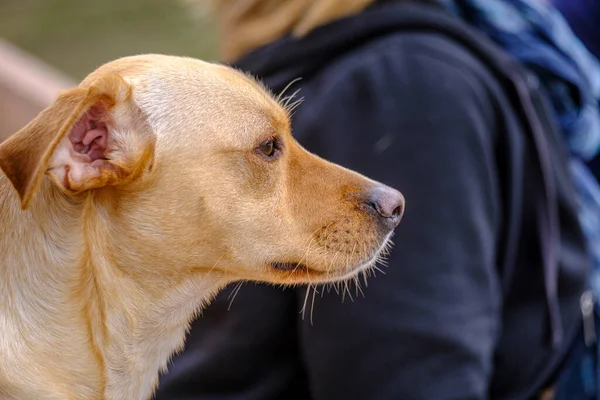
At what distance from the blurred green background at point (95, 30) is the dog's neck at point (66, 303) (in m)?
4.31

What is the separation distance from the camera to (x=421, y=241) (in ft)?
6.13

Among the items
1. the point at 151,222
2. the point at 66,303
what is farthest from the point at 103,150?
the point at 66,303

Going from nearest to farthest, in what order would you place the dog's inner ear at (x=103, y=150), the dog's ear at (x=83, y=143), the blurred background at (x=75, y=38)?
the dog's ear at (x=83, y=143) < the dog's inner ear at (x=103, y=150) < the blurred background at (x=75, y=38)

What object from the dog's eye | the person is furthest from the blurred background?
the dog's eye

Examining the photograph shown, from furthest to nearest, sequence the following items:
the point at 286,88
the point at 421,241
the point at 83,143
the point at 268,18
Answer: the point at 268,18 < the point at 286,88 < the point at 421,241 < the point at 83,143

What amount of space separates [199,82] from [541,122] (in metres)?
0.88

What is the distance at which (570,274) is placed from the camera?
6.97 ft

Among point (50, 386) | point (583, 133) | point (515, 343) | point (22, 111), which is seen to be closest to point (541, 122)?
point (583, 133)

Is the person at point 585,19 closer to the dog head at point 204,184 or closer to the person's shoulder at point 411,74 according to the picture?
the person's shoulder at point 411,74

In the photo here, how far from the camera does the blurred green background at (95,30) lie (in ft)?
22.0

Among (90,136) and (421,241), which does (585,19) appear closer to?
(421,241)

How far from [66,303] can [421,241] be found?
731mm

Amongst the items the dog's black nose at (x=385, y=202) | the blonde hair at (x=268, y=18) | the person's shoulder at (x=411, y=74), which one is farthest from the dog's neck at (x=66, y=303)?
the blonde hair at (x=268, y=18)

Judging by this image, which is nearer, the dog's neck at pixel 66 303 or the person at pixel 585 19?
the dog's neck at pixel 66 303
